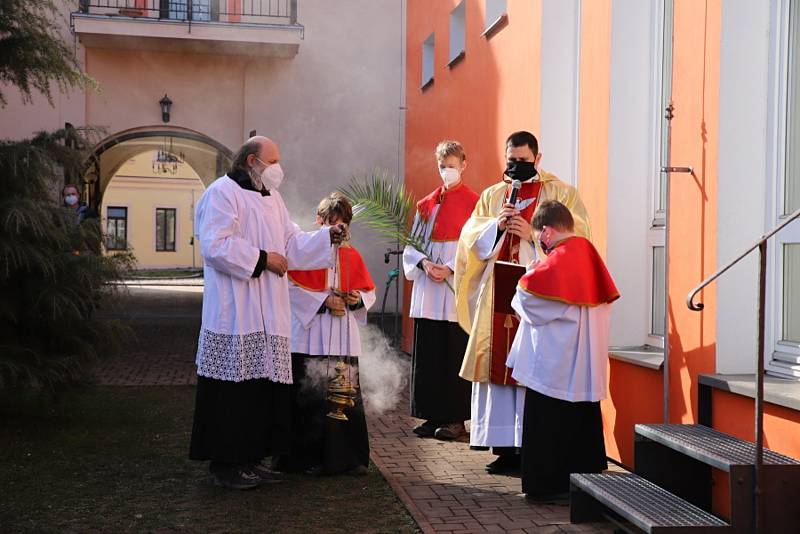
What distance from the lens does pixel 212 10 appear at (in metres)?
18.1

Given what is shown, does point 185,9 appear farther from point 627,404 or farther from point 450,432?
point 627,404

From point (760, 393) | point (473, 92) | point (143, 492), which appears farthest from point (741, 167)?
point (473, 92)

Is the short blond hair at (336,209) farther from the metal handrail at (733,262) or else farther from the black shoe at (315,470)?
the metal handrail at (733,262)

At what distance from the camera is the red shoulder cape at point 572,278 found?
5.52 metres

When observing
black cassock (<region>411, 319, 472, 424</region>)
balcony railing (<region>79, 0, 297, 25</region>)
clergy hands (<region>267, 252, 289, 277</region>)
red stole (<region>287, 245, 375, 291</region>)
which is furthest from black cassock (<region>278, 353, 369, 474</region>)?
balcony railing (<region>79, 0, 297, 25</region>)

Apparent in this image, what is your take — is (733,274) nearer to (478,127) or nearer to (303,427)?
(303,427)

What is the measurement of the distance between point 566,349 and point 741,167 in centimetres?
139

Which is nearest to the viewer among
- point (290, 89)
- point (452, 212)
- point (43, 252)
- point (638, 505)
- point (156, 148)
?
point (638, 505)

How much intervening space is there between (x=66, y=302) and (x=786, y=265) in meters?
5.29

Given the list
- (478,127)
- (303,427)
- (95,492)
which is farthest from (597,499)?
(478,127)

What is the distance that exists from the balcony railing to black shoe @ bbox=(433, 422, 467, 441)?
11.3 meters

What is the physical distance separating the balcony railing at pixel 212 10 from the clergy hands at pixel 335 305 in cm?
1197

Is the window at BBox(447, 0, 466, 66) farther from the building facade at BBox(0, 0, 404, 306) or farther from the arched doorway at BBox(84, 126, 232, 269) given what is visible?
the arched doorway at BBox(84, 126, 232, 269)

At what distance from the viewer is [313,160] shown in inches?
699
